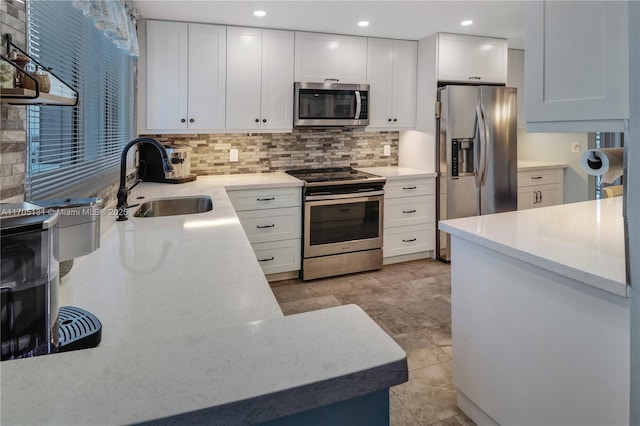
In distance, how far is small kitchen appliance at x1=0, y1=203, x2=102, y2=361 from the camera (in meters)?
0.58

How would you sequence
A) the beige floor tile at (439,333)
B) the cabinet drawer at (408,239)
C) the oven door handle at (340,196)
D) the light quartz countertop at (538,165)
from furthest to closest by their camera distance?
the light quartz countertop at (538,165), the cabinet drawer at (408,239), the oven door handle at (340,196), the beige floor tile at (439,333)

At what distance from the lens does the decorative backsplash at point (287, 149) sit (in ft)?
12.7

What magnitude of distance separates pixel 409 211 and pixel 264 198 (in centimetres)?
151

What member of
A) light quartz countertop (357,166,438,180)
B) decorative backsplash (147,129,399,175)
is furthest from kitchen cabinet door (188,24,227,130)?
light quartz countertop (357,166,438,180)

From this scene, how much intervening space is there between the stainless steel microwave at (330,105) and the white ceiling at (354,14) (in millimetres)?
531

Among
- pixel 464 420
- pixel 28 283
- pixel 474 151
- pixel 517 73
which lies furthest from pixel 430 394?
pixel 517 73

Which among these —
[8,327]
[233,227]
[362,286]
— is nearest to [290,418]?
[8,327]

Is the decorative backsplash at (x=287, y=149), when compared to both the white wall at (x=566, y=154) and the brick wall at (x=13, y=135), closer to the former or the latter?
the white wall at (x=566, y=154)

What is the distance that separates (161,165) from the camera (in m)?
3.48

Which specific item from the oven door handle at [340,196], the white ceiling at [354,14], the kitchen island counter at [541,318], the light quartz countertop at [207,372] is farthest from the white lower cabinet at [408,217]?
the light quartz countertop at [207,372]

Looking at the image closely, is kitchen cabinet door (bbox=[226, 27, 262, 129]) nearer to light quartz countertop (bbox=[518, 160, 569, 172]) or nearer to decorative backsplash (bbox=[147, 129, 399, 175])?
decorative backsplash (bbox=[147, 129, 399, 175])

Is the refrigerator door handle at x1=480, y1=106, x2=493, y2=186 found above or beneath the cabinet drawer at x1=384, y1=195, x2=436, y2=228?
above

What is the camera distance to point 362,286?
360cm

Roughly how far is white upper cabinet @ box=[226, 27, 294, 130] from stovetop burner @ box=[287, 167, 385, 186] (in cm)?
55
